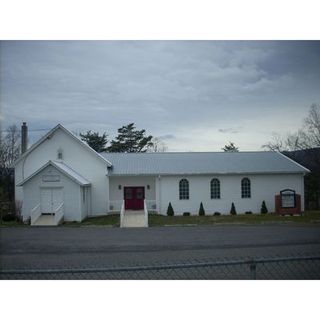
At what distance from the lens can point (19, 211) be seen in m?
26.2

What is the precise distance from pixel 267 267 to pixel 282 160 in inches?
830

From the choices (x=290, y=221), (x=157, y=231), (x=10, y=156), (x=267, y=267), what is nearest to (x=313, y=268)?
(x=267, y=267)

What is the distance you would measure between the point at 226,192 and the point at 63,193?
1177 centimetres

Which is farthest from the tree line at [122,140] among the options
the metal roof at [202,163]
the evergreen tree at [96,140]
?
the metal roof at [202,163]

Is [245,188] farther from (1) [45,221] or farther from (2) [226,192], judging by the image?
(1) [45,221]

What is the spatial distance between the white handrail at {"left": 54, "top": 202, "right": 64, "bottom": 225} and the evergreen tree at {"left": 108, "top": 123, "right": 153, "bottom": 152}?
27.1 meters

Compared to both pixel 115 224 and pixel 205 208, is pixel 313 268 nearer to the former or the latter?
pixel 115 224

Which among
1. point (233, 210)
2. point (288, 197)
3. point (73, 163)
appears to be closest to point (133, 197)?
point (73, 163)

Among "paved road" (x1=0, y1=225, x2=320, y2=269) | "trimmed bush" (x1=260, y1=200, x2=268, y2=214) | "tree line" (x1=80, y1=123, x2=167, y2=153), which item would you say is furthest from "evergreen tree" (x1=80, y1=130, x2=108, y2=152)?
"paved road" (x1=0, y1=225, x2=320, y2=269)

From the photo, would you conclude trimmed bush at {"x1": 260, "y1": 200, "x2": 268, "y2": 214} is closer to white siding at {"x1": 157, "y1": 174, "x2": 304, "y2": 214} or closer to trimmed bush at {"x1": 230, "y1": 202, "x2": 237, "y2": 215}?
white siding at {"x1": 157, "y1": 174, "x2": 304, "y2": 214}

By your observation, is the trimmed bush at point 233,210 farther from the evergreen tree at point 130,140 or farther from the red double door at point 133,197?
the evergreen tree at point 130,140

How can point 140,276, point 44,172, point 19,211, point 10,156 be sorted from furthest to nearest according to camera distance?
1. point 10,156
2. point 19,211
3. point 44,172
4. point 140,276

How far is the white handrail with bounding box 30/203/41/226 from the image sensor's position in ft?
75.4

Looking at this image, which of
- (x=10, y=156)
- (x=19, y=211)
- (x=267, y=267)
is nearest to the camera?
(x=267, y=267)
